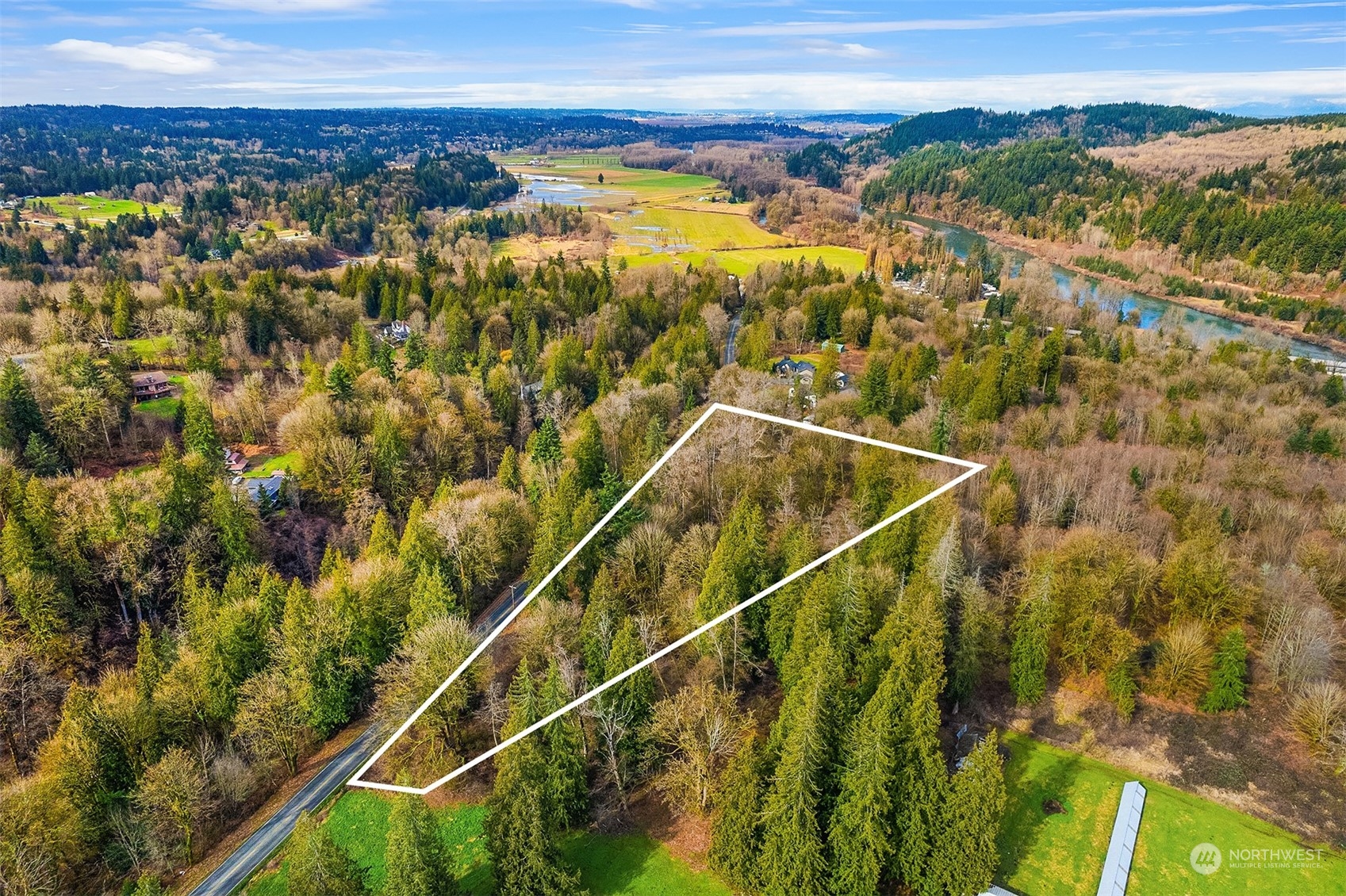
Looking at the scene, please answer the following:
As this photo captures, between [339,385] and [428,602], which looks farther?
[339,385]

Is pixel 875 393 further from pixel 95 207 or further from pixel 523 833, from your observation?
pixel 95 207

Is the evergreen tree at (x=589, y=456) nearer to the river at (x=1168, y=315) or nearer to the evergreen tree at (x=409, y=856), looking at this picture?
the evergreen tree at (x=409, y=856)

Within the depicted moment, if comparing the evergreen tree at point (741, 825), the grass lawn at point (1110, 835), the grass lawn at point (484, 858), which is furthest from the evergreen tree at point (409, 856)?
the grass lawn at point (1110, 835)

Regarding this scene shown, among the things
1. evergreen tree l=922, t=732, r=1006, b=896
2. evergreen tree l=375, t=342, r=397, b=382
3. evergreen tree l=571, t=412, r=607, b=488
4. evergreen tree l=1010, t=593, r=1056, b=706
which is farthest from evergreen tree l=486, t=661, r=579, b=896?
evergreen tree l=375, t=342, r=397, b=382

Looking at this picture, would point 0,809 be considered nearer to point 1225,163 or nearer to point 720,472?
point 720,472

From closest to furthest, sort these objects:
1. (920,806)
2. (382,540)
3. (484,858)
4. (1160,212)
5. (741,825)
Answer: (920,806)
(741,825)
(484,858)
(382,540)
(1160,212)

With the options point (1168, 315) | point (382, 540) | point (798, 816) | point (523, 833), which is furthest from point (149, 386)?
point (1168, 315)
